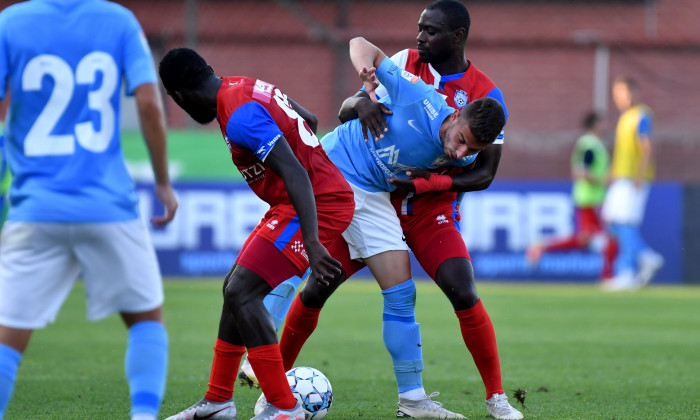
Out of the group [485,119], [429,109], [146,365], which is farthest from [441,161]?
[146,365]

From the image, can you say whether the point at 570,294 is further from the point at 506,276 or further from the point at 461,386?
the point at 461,386

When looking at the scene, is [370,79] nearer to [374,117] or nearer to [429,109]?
[374,117]

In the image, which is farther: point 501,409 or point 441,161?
point 441,161

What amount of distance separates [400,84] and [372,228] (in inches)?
30.5

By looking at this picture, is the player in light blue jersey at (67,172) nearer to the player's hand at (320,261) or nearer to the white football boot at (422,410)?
the player's hand at (320,261)

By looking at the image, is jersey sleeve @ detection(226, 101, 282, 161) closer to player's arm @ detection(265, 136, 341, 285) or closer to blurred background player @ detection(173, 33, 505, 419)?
player's arm @ detection(265, 136, 341, 285)

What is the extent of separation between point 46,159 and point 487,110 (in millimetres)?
2091

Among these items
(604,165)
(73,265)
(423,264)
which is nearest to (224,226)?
(604,165)

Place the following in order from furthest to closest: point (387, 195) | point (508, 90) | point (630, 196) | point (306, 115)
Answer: point (508, 90)
point (630, 196)
point (387, 195)
point (306, 115)

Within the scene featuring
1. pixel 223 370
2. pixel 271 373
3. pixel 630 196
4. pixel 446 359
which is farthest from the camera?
pixel 630 196

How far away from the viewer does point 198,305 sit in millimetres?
10773

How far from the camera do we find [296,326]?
205 inches

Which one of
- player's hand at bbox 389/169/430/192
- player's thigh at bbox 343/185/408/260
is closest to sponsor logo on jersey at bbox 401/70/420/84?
player's hand at bbox 389/169/430/192

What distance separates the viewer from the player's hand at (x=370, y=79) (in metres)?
4.93
